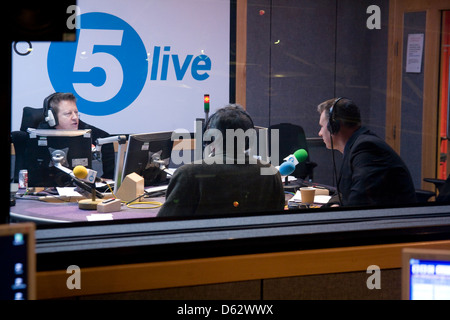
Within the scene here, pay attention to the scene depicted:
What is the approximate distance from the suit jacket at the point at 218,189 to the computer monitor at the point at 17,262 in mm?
1535

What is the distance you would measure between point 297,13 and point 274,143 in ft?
5.18

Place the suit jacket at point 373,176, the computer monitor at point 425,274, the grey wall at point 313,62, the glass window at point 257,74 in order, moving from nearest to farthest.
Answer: the computer monitor at point 425,274 < the suit jacket at point 373,176 < the glass window at point 257,74 < the grey wall at point 313,62

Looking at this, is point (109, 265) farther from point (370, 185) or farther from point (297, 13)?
point (297, 13)

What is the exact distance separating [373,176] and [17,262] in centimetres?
213

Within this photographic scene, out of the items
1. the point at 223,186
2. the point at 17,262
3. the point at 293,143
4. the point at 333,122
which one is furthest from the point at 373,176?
the point at 293,143

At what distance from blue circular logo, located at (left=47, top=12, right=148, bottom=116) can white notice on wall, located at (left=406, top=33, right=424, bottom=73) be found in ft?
8.78

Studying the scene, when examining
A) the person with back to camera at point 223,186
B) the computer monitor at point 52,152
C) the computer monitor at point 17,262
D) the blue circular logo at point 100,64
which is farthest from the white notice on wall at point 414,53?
the computer monitor at point 17,262

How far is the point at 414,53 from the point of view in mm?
5766

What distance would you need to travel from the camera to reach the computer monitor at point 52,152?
335cm

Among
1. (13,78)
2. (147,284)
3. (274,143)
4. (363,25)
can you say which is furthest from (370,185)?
(363,25)

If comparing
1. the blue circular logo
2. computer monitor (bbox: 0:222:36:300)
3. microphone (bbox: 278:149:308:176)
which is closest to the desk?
microphone (bbox: 278:149:308:176)

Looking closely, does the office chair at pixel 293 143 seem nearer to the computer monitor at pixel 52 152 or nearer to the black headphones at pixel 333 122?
the black headphones at pixel 333 122

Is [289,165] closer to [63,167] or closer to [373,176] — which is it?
[373,176]

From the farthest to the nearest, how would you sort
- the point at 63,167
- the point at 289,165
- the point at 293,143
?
the point at 293,143, the point at 63,167, the point at 289,165
